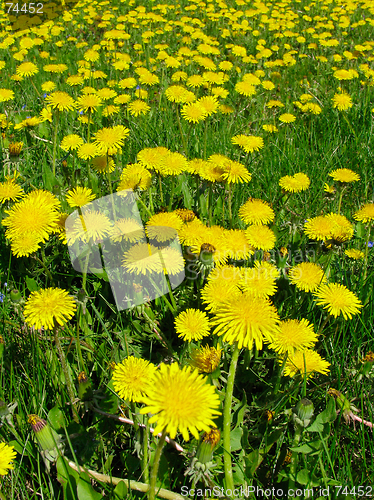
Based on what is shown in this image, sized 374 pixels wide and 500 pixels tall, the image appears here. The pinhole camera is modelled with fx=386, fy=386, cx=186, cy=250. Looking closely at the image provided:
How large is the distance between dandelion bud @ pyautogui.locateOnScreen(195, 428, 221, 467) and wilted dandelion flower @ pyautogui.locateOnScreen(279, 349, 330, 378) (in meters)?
0.48

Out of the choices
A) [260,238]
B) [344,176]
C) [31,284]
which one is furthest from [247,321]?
[344,176]

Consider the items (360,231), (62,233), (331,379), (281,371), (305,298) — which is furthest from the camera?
(360,231)

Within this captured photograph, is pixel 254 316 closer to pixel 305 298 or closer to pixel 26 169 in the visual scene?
pixel 305 298

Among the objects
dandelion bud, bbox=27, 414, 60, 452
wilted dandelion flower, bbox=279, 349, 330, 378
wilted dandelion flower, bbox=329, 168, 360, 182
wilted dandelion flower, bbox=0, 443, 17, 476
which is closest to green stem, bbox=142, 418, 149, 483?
dandelion bud, bbox=27, 414, 60, 452

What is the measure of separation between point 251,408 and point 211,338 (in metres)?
0.32

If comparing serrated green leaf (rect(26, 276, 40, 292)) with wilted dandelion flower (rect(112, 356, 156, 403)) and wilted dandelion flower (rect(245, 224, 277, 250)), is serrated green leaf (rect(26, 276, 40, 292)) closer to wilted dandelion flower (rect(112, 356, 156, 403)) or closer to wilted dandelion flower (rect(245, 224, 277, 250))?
wilted dandelion flower (rect(112, 356, 156, 403))

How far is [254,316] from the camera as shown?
107 centimetres

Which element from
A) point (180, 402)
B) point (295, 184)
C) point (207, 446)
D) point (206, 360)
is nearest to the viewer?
point (180, 402)

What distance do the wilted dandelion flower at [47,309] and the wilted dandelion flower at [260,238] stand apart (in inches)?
33.1

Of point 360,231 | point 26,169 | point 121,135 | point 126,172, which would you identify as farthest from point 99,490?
point 26,169

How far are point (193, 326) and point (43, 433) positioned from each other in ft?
2.02

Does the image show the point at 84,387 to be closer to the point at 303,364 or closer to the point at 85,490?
the point at 85,490

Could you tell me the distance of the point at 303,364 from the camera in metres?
1.37

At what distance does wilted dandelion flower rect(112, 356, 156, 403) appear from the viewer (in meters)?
1.08
